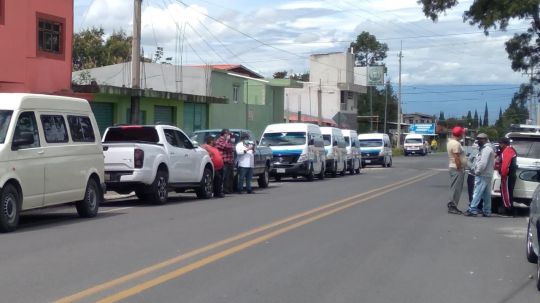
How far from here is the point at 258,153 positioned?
965 inches

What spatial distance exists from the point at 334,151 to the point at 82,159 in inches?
793

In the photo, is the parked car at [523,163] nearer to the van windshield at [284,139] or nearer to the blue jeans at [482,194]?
Answer: the blue jeans at [482,194]

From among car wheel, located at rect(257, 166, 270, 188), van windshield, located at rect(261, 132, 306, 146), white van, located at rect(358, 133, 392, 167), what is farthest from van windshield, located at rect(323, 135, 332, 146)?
white van, located at rect(358, 133, 392, 167)

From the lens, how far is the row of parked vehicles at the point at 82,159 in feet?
41.3

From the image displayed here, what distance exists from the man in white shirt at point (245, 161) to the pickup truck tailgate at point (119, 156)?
18.4 ft

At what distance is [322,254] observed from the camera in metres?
10.7

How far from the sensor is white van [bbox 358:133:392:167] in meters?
46.2

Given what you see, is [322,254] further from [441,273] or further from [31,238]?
[31,238]

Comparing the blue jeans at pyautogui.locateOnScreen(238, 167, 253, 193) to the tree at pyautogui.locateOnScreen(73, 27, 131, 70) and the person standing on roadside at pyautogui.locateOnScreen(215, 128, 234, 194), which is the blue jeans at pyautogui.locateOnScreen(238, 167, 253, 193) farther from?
the tree at pyautogui.locateOnScreen(73, 27, 131, 70)

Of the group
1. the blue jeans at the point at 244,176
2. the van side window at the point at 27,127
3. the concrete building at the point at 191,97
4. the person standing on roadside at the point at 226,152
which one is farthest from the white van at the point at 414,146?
the van side window at the point at 27,127

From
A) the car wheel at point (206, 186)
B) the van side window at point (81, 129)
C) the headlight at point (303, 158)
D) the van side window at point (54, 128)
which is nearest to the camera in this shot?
the van side window at point (54, 128)

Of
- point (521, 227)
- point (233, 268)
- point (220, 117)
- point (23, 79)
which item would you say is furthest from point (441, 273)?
point (220, 117)

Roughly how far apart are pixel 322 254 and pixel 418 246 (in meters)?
1.83

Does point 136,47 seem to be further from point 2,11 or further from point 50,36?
point 50,36
